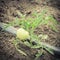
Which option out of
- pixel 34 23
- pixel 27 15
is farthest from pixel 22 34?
pixel 27 15

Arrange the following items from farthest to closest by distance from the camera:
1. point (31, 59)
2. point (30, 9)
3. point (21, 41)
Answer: point (30, 9) < point (21, 41) < point (31, 59)

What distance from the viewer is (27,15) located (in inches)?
90.9

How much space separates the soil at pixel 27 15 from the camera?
75.4 inches

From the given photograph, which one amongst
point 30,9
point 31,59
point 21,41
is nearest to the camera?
point 31,59

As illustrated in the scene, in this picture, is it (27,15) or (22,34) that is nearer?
(22,34)

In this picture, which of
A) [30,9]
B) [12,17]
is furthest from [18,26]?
[30,9]

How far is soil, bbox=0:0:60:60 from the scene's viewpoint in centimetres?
192

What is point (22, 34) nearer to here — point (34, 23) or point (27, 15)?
point (34, 23)

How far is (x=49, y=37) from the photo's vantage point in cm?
210

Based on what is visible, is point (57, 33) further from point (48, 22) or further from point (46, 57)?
point (46, 57)

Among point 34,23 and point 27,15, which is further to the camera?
point 27,15

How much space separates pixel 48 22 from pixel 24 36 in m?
0.40

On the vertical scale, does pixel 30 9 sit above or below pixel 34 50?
above

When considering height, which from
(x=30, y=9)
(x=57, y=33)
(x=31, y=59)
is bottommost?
(x=31, y=59)
